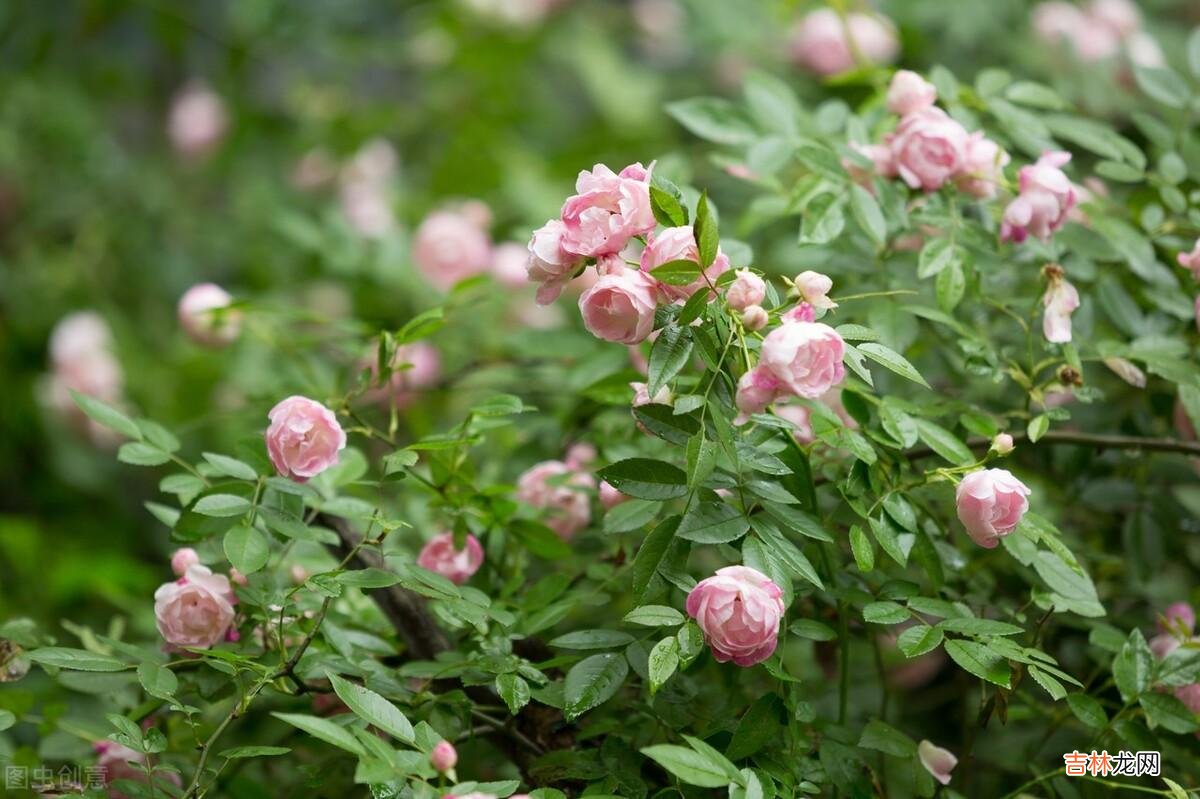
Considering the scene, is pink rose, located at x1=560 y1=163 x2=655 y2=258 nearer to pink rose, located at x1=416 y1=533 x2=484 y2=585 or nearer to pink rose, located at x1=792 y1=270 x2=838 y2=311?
pink rose, located at x1=792 y1=270 x2=838 y2=311

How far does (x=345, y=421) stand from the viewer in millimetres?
1088

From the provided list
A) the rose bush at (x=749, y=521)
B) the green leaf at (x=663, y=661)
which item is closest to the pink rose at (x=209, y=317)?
the rose bush at (x=749, y=521)

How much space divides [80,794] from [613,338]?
1.37ft

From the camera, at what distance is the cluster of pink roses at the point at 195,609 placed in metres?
0.75

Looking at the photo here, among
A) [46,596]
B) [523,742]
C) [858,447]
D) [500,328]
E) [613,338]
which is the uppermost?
[613,338]

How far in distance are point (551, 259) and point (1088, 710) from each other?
0.44 m

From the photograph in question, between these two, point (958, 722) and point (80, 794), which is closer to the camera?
point (80, 794)

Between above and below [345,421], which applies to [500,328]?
below

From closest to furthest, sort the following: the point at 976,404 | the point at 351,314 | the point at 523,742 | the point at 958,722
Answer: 1. the point at 523,742
2. the point at 976,404
3. the point at 958,722
4. the point at 351,314

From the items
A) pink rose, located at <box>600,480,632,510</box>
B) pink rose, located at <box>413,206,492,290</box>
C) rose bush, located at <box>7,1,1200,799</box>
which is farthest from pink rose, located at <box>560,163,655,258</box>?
pink rose, located at <box>413,206,492,290</box>

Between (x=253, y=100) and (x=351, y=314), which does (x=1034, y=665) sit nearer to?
(x=351, y=314)

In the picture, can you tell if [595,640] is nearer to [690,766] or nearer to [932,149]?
[690,766]

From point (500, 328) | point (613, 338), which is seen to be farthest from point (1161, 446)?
point (500, 328)

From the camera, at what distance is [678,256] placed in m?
0.65
